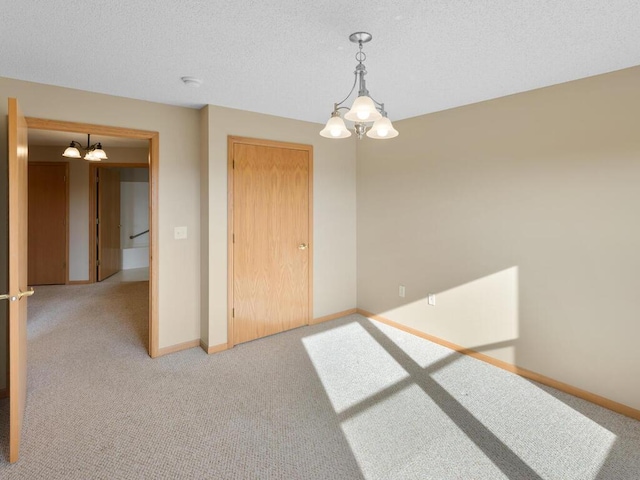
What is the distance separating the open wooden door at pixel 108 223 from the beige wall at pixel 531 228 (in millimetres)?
5227

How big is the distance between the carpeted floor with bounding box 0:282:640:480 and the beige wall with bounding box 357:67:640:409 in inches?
13.4

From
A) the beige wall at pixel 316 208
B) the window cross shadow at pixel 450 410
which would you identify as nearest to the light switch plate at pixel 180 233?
the beige wall at pixel 316 208

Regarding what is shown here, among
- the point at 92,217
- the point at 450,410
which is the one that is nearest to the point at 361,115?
the point at 450,410

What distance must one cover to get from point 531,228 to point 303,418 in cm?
221

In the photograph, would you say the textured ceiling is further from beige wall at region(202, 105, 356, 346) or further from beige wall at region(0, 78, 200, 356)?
beige wall at region(202, 105, 356, 346)

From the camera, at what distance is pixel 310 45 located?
6.62 ft

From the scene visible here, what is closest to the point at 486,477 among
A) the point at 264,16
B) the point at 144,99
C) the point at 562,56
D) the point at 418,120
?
the point at 562,56

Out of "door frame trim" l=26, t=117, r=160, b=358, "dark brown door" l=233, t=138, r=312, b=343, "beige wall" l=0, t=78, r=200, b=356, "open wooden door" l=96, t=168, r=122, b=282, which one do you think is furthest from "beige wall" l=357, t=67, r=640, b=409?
"open wooden door" l=96, t=168, r=122, b=282

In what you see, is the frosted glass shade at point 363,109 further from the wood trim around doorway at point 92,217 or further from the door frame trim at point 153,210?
the wood trim around doorway at point 92,217

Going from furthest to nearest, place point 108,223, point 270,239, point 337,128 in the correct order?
point 108,223, point 270,239, point 337,128

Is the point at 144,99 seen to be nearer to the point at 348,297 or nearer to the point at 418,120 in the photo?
the point at 418,120

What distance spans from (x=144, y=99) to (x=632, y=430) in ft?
13.9

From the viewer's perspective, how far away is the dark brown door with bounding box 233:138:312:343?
3.43 metres

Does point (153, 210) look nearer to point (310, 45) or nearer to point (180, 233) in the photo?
point (180, 233)
